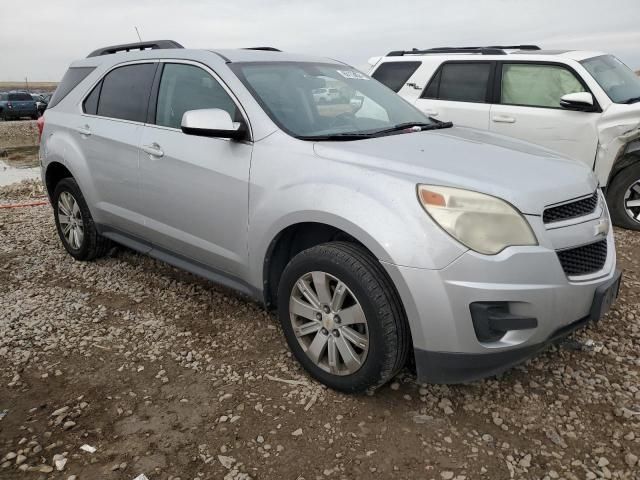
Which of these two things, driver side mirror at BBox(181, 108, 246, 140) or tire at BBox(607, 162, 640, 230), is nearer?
driver side mirror at BBox(181, 108, 246, 140)

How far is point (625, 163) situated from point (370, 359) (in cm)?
426

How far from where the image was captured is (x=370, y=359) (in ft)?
8.00

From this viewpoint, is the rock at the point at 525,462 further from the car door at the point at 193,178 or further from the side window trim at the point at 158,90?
the side window trim at the point at 158,90

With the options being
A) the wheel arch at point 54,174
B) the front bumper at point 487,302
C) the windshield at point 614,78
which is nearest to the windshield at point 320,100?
the front bumper at point 487,302

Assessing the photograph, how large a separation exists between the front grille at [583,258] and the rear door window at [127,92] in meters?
2.76

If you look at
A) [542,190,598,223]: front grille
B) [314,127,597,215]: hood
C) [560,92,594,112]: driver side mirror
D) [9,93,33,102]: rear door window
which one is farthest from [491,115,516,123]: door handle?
[9,93,33,102]: rear door window

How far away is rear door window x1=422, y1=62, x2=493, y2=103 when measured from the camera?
5.98 metres

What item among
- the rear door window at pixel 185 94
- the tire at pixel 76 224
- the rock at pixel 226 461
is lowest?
the rock at pixel 226 461

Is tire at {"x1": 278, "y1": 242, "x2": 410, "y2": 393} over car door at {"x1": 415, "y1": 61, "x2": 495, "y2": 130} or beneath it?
beneath

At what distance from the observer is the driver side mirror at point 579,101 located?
520 centimetres

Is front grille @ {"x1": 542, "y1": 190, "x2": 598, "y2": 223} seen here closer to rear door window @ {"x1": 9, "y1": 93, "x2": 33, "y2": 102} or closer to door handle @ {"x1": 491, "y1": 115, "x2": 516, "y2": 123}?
door handle @ {"x1": 491, "y1": 115, "x2": 516, "y2": 123}

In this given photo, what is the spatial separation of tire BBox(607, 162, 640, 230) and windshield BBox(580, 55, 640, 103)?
0.72 meters

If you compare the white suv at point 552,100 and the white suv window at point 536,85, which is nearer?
the white suv at point 552,100

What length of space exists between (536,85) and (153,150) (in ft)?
13.7
